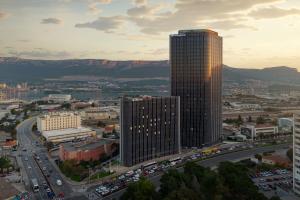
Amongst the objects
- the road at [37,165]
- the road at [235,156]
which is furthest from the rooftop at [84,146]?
the road at [235,156]

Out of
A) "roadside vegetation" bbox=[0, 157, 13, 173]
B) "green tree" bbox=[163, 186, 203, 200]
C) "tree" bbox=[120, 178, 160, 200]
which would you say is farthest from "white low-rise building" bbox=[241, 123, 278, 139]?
"roadside vegetation" bbox=[0, 157, 13, 173]

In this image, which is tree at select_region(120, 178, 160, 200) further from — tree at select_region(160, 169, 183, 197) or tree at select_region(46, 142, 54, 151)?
tree at select_region(46, 142, 54, 151)

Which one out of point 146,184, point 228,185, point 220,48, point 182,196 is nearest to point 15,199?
point 146,184

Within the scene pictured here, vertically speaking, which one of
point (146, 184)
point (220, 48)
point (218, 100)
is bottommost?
point (146, 184)

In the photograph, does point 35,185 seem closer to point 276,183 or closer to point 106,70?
point 276,183

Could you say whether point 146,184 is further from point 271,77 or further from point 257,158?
point 271,77
